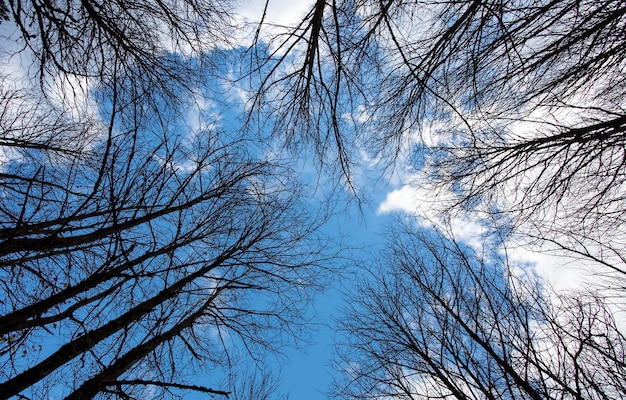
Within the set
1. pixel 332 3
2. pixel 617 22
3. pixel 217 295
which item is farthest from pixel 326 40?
pixel 217 295

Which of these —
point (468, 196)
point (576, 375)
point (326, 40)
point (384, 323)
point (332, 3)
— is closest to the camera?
point (576, 375)

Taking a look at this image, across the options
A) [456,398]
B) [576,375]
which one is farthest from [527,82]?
[456,398]

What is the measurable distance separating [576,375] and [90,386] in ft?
11.9

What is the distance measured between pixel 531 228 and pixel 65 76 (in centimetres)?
539

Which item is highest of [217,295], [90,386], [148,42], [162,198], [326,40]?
[148,42]

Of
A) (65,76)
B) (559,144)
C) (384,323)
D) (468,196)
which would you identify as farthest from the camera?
(384,323)

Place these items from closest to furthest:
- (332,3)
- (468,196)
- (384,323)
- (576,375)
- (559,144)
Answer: (576,375) < (332,3) < (559,144) < (468,196) < (384,323)

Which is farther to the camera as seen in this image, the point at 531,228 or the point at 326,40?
the point at 531,228

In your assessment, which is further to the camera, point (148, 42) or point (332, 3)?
point (148, 42)

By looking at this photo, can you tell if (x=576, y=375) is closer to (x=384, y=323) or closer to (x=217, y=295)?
(x=384, y=323)

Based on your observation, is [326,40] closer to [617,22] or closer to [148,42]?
[148,42]

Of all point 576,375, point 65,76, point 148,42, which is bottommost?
point 576,375

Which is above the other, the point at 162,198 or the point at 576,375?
the point at 162,198

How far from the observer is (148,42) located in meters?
3.54
